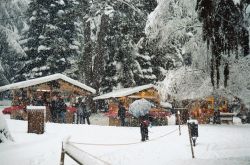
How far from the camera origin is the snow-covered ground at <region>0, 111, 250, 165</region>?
1014cm

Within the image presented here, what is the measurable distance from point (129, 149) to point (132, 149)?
0.11m

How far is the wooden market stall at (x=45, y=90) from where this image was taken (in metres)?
25.3

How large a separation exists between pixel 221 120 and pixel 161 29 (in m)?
8.71

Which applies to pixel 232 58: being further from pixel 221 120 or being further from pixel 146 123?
pixel 146 123

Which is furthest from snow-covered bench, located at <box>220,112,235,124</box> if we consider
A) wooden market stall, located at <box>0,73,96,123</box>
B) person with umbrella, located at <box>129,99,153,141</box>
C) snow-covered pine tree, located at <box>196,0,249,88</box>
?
snow-covered pine tree, located at <box>196,0,249,88</box>

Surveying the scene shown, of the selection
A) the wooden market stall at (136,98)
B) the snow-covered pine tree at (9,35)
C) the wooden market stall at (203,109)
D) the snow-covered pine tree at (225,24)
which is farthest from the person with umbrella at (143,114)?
the snow-covered pine tree at (9,35)

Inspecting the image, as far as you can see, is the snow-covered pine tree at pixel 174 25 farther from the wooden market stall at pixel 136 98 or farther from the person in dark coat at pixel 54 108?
the person in dark coat at pixel 54 108

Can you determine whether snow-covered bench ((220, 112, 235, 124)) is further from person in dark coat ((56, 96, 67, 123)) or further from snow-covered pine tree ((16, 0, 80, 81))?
snow-covered pine tree ((16, 0, 80, 81))

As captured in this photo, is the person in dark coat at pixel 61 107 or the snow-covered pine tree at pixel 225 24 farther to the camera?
the person in dark coat at pixel 61 107

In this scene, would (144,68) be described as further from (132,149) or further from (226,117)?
(132,149)

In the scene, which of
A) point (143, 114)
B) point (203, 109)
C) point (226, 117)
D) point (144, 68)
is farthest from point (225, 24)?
point (144, 68)

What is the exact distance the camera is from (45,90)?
26562mm

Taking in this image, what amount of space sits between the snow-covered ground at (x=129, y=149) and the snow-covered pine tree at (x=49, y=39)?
21.8 m

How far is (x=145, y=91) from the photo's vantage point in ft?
92.7
